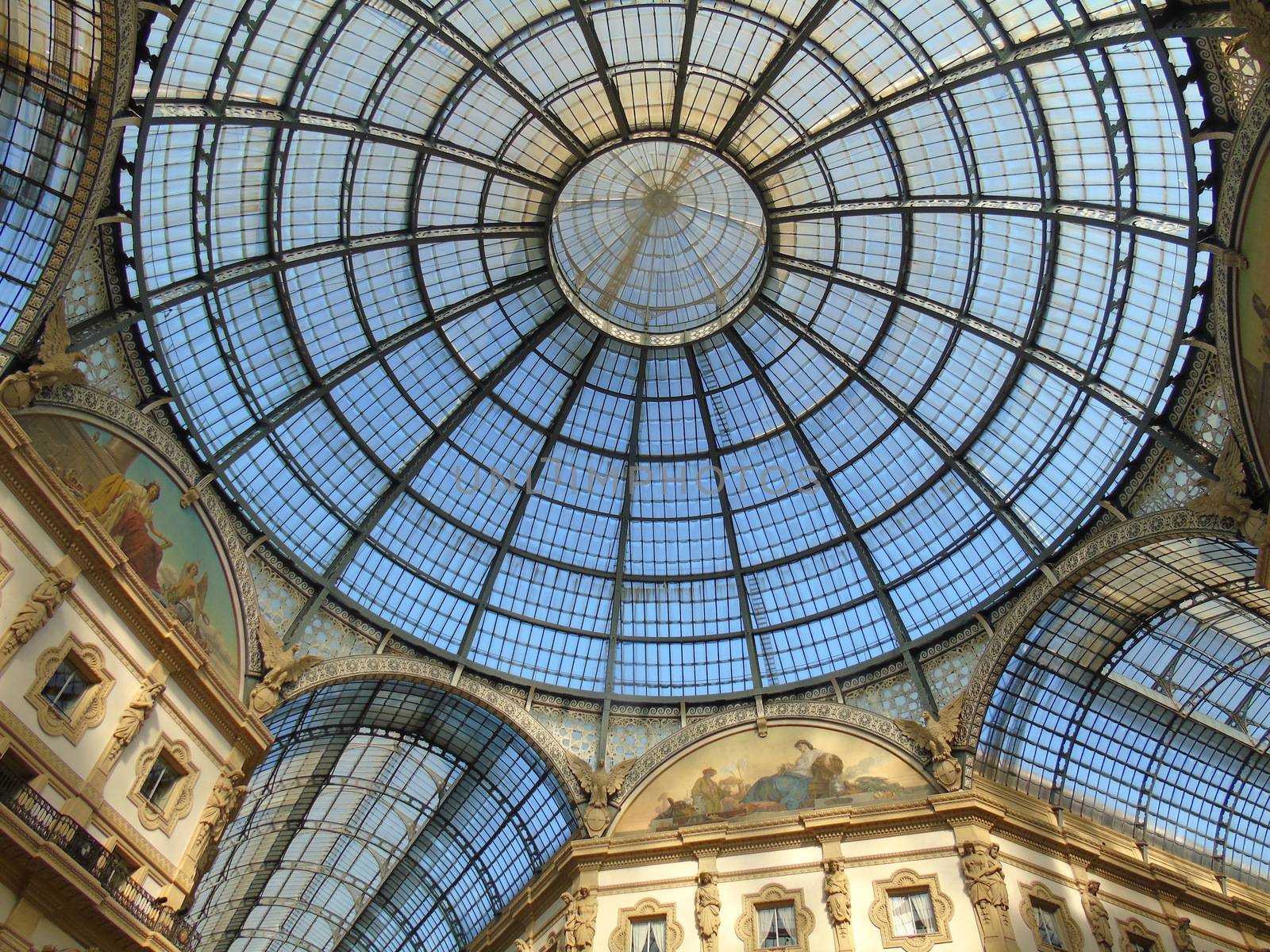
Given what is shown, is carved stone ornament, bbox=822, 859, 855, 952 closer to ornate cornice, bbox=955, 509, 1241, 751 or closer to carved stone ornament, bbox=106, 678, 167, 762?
ornate cornice, bbox=955, 509, 1241, 751

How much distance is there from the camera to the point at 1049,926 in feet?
96.9

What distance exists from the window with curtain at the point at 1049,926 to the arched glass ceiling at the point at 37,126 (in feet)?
110

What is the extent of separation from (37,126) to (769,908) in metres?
29.6

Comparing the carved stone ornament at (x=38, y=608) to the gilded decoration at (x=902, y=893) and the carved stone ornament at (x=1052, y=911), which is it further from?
the carved stone ornament at (x=1052, y=911)

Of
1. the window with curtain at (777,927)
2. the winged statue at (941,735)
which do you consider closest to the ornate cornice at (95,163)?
the window with curtain at (777,927)

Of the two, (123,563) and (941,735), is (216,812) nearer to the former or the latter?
(123,563)

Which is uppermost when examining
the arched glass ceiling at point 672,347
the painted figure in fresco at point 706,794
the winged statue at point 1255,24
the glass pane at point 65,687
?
the arched glass ceiling at point 672,347

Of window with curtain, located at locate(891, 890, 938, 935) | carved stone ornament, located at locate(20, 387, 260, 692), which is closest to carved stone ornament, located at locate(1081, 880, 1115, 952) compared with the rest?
window with curtain, located at locate(891, 890, 938, 935)

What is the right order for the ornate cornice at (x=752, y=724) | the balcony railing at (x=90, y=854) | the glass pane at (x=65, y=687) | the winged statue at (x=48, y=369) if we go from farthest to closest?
the ornate cornice at (x=752, y=724) → the glass pane at (x=65, y=687) → the winged statue at (x=48, y=369) → the balcony railing at (x=90, y=854)

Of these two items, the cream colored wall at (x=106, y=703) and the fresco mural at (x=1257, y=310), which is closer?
the fresco mural at (x=1257, y=310)

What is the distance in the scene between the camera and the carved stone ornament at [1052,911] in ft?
94.2

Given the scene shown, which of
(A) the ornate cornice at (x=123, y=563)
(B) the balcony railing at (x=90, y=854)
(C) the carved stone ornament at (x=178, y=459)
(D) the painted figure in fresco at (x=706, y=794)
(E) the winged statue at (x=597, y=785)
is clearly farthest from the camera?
(D) the painted figure in fresco at (x=706, y=794)

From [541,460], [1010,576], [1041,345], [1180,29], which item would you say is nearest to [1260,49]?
[1180,29]

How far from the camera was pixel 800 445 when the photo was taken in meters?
37.9
